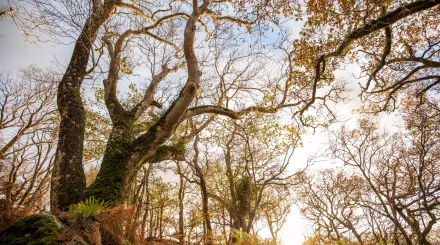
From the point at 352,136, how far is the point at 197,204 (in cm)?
1338

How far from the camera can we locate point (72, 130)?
18.7 ft

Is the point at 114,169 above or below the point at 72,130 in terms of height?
below

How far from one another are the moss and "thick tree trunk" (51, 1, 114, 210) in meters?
1.97

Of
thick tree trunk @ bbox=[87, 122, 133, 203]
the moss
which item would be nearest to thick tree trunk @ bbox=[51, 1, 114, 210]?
thick tree trunk @ bbox=[87, 122, 133, 203]

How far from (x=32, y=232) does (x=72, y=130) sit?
329 cm

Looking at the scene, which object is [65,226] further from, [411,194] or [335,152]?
[335,152]

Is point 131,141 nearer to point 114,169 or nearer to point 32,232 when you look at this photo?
point 114,169

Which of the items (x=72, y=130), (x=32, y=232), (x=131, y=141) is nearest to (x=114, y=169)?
(x=131, y=141)

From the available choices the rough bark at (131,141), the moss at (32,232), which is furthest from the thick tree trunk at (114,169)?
the moss at (32,232)

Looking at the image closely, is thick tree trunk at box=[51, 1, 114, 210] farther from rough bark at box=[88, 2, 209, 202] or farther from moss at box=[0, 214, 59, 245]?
moss at box=[0, 214, 59, 245]

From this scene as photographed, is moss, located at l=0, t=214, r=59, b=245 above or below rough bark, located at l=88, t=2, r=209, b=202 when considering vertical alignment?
below

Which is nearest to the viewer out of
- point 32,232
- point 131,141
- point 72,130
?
point 32,232

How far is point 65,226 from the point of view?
342 centimetres

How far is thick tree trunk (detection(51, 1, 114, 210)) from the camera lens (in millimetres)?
5090
